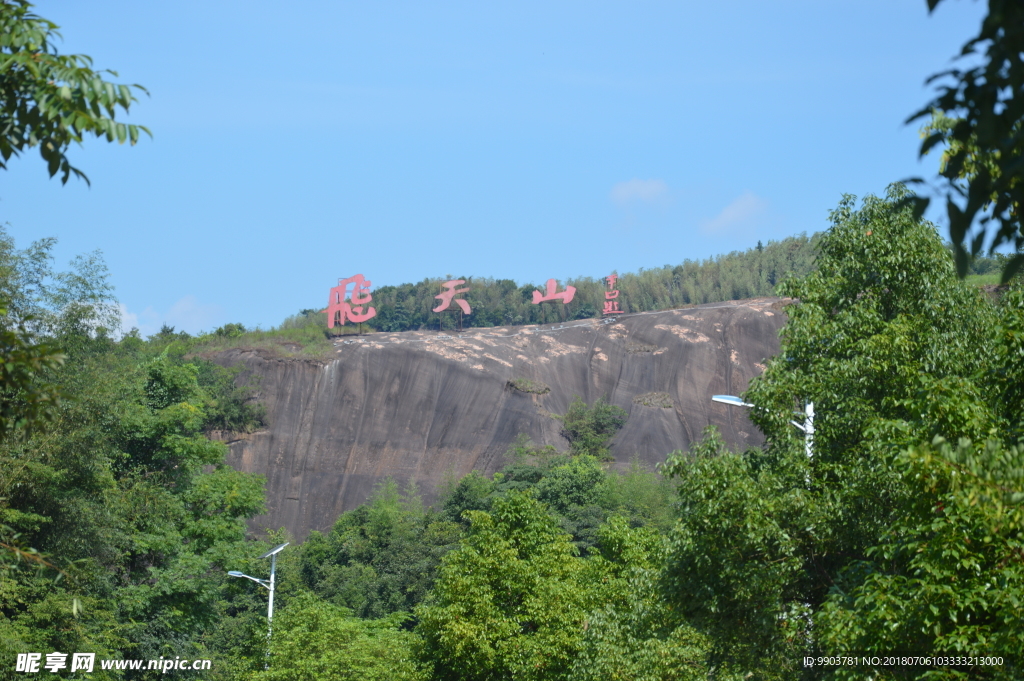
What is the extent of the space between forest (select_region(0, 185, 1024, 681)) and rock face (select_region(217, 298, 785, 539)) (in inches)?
891

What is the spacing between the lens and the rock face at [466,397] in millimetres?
64125

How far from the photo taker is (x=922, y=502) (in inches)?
336

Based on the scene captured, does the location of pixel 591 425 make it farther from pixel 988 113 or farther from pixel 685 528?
pixel 988 113

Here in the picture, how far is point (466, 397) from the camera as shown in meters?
68.7

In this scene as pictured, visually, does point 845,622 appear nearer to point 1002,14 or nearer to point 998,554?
point 998,554

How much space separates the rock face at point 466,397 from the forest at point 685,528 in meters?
22.6

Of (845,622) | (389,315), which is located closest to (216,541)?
(845,622)

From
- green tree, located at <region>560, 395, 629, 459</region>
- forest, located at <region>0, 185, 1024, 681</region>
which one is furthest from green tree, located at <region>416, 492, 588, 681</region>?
green tree, located at <region>560, 395, 629, 459</region>

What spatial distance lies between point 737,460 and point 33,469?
17.0m

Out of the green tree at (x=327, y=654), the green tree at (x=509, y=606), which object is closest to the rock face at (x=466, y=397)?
the green tree at (x=327, y=654)

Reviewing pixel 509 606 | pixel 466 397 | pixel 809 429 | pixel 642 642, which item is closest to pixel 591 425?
pixel 466 397

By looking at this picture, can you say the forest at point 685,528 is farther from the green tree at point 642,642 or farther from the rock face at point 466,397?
the rock face at point 466,397

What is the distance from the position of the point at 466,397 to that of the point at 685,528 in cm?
5686

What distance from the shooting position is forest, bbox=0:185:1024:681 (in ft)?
27.6
